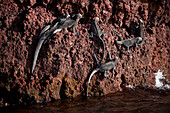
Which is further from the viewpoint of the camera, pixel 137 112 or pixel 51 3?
pixel 51 3

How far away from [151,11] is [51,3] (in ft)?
11.2

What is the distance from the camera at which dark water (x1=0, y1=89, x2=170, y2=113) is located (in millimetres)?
3164

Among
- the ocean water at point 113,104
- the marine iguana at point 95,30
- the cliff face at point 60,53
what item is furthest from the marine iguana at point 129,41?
the ocean water at point 113,104

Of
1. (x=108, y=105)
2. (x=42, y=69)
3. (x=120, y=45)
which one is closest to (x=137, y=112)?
(x=108, y=105)

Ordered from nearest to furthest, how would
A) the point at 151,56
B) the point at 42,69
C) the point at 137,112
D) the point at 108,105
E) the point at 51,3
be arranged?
the point at 137,112, the point at 108,105, the point at 42,69, the point at 51,3, the point at 151,56

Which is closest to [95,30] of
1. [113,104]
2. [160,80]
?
[113,104]

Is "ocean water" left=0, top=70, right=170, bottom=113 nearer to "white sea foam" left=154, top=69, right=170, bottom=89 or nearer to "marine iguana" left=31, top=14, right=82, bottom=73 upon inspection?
"white sea foam" left=154, top=69, right=170, bottom=89

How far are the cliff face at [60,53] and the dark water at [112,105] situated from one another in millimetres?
323

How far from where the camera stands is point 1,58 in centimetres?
392

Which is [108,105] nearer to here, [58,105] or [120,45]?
[58,105]

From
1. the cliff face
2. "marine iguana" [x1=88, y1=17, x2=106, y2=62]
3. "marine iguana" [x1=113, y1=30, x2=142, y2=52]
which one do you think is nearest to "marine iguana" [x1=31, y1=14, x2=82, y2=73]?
the cliff face

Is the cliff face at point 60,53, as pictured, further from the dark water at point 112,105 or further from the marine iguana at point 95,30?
the dark water at point 112,105

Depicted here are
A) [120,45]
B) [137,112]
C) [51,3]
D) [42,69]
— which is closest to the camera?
[137,112]

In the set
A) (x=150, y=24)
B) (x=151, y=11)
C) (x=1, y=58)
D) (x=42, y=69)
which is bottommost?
(x=42, y=69)
